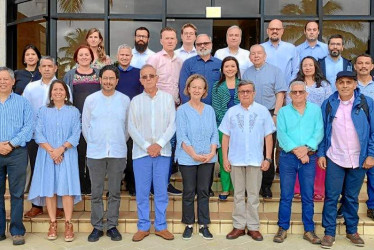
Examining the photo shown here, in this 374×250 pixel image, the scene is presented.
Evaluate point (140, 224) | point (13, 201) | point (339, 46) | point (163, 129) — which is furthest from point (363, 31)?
point (13, 201)

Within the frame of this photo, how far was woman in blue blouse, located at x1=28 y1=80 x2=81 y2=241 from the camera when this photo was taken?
195 inches

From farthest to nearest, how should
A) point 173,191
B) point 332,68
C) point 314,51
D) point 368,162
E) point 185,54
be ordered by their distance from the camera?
point 314,51 < point 185,54 < point 332,68 < point 173,191 < point 368,162

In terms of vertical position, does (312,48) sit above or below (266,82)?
above

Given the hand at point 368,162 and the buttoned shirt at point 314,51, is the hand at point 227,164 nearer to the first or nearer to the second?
the hand at point 368,162

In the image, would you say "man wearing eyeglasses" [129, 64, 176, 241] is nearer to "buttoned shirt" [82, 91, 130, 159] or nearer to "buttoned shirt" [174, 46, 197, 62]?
"buttoned shirt" [82, 91, 130, 159]

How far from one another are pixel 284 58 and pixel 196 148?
2.24 m

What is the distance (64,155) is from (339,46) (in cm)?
391

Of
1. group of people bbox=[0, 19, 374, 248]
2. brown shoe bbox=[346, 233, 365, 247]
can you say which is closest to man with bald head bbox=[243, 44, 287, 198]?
group of people bbox=[0, 19, 374, 248]

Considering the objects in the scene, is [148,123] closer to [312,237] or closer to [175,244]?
[175,244]

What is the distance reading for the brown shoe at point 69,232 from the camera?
4.95m

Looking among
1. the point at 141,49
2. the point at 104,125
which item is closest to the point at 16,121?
the point at 104,125

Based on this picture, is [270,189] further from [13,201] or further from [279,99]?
[13,201]

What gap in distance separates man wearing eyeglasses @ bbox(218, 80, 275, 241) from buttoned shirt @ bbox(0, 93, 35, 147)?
217 centimetres

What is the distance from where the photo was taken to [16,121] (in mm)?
4840
